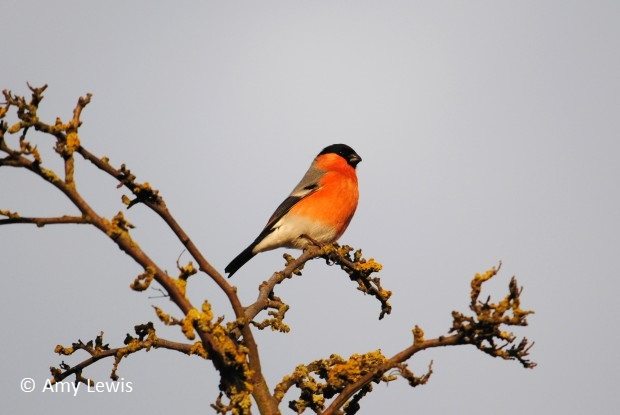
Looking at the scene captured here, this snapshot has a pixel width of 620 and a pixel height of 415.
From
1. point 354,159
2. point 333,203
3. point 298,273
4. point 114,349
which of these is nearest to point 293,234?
point 333,203

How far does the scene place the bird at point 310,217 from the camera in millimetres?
9195

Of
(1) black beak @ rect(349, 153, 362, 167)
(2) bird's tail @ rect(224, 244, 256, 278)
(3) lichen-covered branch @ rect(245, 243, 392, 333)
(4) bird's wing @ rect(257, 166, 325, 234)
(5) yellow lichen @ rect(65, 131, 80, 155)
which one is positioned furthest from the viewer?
(1) black beak @ rect(349, 153, 362, 167)

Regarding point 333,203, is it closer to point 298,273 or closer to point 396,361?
point 298,273

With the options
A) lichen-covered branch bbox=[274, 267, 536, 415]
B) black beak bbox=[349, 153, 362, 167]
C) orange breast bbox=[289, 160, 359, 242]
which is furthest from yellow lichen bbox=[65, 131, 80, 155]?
black beak bbox=[349, 153, 362, 167]

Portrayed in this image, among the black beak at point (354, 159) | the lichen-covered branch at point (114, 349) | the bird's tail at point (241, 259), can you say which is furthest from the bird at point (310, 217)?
the lichen-covered branch at point (114, 349)

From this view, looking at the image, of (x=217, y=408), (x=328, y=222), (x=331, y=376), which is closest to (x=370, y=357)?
(x=331, y=376)

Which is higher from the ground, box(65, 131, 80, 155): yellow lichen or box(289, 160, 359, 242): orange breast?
box(289, 160, 359, 242): orange breast

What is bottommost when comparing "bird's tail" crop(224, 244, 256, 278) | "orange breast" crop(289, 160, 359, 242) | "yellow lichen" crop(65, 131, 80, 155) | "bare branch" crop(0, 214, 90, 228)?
"bare branch" crop(0, 214, 90, 228)

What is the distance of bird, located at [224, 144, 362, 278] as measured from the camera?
362 inches

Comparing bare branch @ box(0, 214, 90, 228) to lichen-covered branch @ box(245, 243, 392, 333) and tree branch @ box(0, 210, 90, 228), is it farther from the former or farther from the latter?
lichen-covered branch @ box(245, 243, 392, 333)

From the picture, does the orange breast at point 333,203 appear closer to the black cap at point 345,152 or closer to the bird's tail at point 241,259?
the bird's tail at point 241,259

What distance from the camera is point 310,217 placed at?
30.2 ft

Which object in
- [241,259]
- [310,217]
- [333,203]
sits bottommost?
[241,259]

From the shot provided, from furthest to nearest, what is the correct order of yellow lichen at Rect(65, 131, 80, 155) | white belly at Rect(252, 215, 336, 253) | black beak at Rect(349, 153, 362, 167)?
black beak at Rect(349, 153, 362, 167)
white belly at Rect(252, 215, 336, 253)
yellow lichen at Rect(65, 131, 80, 155)
